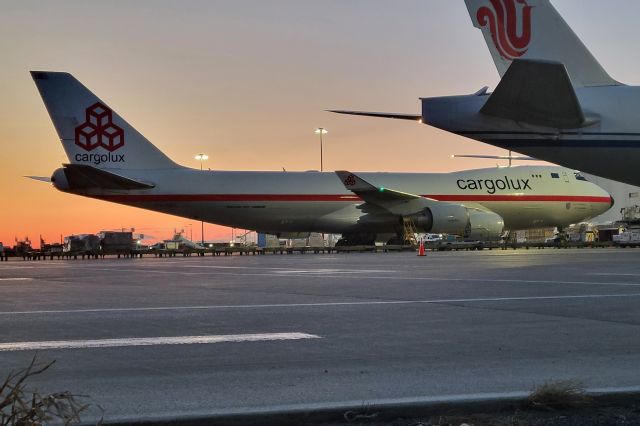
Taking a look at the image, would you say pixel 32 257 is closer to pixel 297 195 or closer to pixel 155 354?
pixel 297 195

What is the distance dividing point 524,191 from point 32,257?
103ft

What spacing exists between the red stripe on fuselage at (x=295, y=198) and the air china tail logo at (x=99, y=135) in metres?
2.55

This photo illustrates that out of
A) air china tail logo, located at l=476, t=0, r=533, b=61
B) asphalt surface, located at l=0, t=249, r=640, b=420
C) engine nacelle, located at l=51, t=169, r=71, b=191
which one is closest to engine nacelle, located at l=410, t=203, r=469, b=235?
engine nacelle, located at l=51, t=169, r=71, b=191

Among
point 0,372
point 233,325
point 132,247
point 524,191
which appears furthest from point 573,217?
point 0,372

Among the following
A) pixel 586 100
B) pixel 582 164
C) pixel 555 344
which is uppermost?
pixel 586 100

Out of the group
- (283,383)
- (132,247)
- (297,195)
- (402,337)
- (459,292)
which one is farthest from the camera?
(132,247)

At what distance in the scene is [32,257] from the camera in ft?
152

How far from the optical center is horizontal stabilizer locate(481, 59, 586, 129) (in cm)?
1400

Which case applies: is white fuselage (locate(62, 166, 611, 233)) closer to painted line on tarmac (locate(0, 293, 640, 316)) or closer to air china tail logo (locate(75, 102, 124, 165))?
air china tail logo (locate(75, 102, 124, 165))

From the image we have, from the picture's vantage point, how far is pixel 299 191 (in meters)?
38.8

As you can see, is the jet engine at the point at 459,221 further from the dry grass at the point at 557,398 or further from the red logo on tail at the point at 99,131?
the dry grass at the point at 557,398

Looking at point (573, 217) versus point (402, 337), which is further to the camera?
point (573, 217)

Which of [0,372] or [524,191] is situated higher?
[524,191]

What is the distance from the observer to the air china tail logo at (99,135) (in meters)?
37.6
